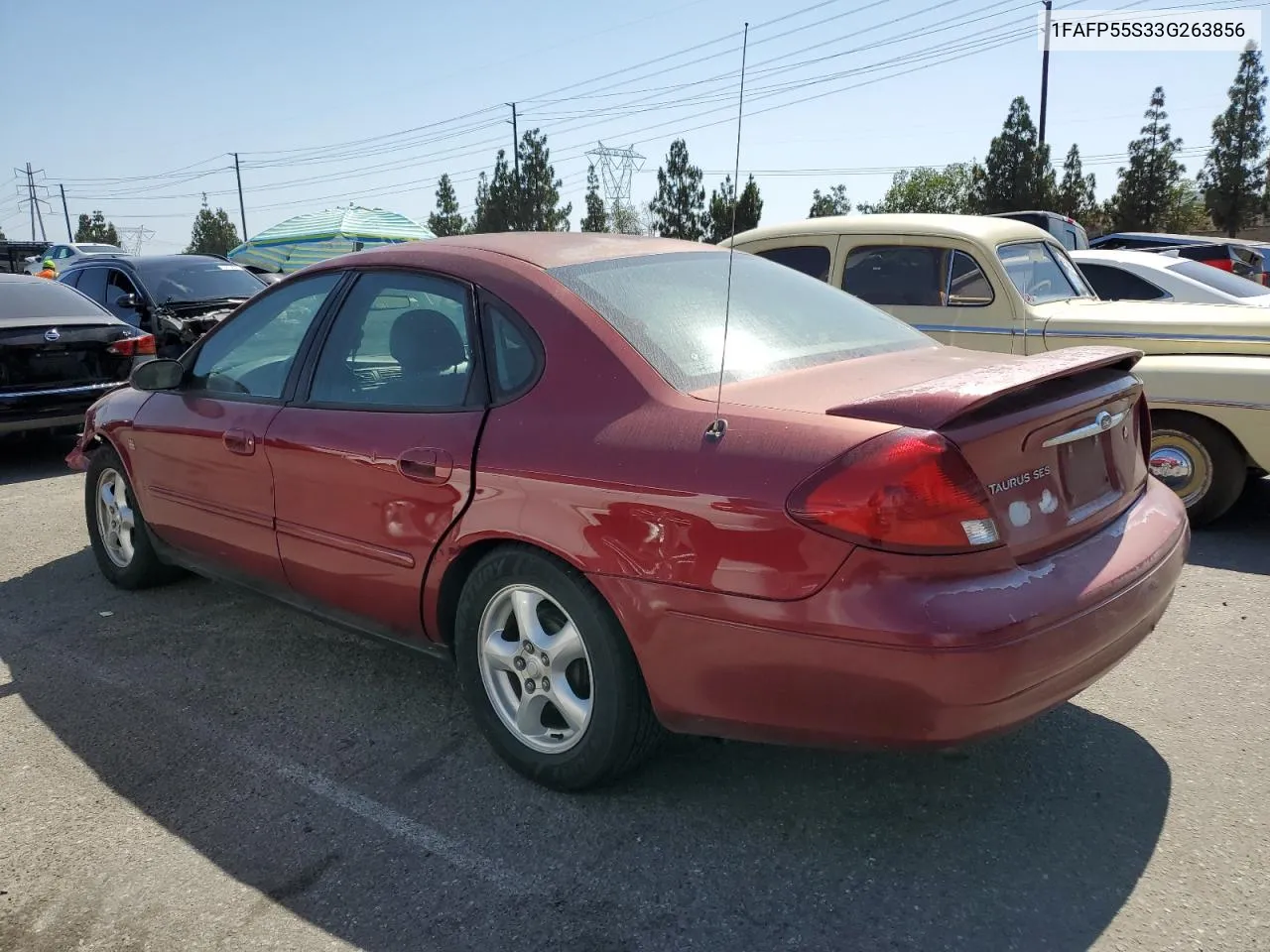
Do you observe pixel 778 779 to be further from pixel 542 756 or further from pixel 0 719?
pixel 0 719

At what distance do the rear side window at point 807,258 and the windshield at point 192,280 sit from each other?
276 inches

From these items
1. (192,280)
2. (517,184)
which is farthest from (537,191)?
(192,280)

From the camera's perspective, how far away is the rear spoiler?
236cm

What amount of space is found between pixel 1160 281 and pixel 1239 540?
292cm

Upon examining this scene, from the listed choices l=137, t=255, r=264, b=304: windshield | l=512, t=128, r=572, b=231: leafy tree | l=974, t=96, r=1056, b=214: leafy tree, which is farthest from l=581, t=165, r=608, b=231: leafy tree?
l=137, t=255, r=264, b=304: windshield

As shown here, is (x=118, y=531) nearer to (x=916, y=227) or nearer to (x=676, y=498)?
(x=676, y=498)

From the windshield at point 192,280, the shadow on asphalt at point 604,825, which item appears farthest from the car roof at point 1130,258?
the windshield at point 192,280

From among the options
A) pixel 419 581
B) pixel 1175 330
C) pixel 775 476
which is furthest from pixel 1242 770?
pixel 1175 330

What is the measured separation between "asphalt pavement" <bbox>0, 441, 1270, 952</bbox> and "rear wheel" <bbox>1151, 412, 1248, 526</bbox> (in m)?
1.79

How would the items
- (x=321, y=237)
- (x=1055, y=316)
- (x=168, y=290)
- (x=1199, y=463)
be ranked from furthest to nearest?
(x=321, y=237) → (x=168, y=290) → (x=1055, y=316) → (x=1199, y=463)

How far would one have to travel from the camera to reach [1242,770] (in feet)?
9.78

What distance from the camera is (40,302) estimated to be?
27.0 ft

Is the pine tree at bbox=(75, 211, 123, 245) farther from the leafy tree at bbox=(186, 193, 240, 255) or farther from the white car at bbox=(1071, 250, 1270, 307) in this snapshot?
the white car at bbox=(1071, 250, 1270, 307)

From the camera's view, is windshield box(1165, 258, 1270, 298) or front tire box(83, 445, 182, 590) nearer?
front tire box(83, 445, 182, 590)
